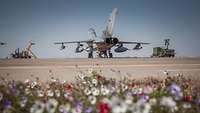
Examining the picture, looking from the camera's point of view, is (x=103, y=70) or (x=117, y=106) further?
(x=103, y=70)

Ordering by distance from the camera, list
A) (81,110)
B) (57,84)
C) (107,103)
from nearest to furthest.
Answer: (107,103) < (81,110) < (57,84)

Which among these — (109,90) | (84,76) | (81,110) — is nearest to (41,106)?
(81,110)

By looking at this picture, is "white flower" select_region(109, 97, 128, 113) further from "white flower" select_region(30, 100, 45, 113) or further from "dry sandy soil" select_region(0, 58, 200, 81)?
"dry sandy soil" select_region(0, 58, 200, 81)

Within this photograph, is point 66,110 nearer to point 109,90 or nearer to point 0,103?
point 109,90

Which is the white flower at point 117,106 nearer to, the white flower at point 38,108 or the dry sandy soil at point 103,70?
the white flower at point 38,108

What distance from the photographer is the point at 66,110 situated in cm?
658

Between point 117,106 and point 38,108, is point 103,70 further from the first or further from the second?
point 117,106

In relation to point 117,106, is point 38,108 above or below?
below

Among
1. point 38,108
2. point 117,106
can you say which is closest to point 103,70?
point 38,108

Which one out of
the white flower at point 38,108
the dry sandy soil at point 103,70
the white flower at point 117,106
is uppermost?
the white flower at point 117,106

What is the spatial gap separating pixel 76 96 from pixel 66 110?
219cm

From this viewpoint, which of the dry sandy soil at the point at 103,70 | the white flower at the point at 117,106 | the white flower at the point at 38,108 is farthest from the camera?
the dry sandy soil at the point at 103,70

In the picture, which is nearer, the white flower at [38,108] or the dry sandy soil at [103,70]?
the white flower at [38,108]

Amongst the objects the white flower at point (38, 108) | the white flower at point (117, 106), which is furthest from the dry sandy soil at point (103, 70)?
the white flower at point (117, 106)
